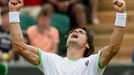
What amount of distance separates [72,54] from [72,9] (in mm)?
5679

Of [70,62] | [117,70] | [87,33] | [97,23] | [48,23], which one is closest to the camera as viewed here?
[70,62]

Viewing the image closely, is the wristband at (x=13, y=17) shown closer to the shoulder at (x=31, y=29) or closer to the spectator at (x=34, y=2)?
the shoulder at (x=31, y=29)

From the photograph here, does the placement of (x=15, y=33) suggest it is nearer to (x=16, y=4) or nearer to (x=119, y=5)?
(x=16, y=4)

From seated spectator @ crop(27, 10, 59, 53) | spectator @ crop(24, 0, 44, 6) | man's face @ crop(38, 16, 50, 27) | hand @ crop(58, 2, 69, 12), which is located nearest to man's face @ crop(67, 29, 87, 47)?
man's face @ crop(38, 16, 50, 27)

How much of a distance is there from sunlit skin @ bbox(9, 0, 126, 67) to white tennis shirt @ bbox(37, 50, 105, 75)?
0.07 metres

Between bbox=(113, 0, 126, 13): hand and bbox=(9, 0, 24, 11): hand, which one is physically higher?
bbox=(113, 0, 126, 13): hand

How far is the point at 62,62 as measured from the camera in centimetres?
594

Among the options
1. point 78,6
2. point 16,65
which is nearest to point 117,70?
point 16,65

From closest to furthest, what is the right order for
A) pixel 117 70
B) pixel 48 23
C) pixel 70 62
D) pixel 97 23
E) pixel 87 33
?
pixel 70 62 → pixel 87 33 → pixel 117 70 → pixel 48 23 → pixel 97 23

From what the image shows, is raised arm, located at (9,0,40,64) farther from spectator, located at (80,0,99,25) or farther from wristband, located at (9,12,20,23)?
spectator, located at (80,0,99,25)

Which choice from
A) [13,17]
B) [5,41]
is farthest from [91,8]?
[13,17]

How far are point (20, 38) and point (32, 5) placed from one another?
6.09 m

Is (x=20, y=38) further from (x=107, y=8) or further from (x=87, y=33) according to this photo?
(x=107, y=8)

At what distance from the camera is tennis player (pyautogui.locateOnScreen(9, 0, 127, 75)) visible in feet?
19.1
